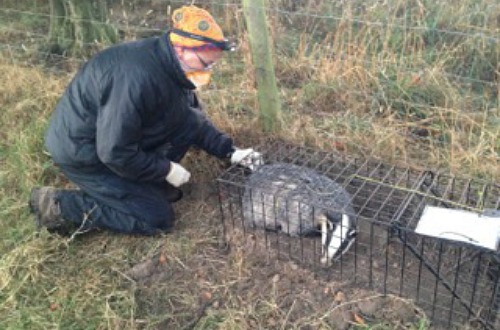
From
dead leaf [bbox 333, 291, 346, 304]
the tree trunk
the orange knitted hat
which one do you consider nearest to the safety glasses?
the orange knitted hat

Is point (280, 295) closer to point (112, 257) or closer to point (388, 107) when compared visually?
point (112, 257)

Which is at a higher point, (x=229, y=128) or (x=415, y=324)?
(x=229, y=128)

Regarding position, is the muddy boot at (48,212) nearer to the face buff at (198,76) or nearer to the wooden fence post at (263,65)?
the face buff at (198,76)

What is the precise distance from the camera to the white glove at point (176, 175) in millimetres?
3387

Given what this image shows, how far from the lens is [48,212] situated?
11.1 feet

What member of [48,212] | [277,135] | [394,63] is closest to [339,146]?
[277,135]

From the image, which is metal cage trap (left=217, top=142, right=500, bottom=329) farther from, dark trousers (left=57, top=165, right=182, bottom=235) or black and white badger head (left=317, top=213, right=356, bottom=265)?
dark trousers (left=57, top=165, right=182, bottom=235)

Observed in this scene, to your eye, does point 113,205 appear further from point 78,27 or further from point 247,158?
point 78,27

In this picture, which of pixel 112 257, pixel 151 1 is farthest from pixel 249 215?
pixel 151 1

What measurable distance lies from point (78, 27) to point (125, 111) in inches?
107

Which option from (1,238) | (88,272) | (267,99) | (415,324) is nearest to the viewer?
(415,324)

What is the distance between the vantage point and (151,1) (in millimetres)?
6406

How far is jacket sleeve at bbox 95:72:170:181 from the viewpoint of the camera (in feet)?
9.96

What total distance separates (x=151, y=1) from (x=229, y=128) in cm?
300
